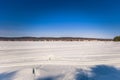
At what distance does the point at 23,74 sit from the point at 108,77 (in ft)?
7.03

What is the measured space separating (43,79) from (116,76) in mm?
1918

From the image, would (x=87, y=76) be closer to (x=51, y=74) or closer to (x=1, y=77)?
(x=51, y=74)

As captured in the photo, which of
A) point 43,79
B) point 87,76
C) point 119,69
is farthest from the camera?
point 119,69

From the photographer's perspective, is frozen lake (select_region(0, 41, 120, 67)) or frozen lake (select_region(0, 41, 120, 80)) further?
frozen lake (select_region(0, 41, 120, 67))

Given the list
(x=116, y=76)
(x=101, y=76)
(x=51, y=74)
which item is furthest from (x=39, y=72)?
(x=116, y=76)

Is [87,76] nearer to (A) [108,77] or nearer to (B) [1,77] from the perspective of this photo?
(A) [108,77]

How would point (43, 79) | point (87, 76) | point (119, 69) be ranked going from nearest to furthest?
point (43, 79), point (87, 76), point (119, 69)

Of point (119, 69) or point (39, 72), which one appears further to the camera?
point (119, 69)

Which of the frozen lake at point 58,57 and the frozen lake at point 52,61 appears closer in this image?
the frozen lake at point 52,61

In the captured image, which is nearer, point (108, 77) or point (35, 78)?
point (35, 78)

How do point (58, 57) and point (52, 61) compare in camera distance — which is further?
point (58, 57)

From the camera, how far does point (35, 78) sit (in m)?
4.90

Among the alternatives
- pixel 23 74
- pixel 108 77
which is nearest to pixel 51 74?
pixel 23 74

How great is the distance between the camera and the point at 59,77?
16.5ft
